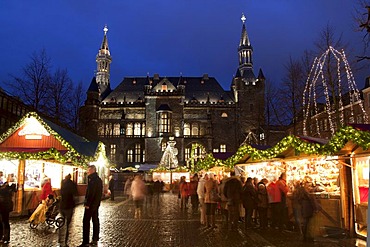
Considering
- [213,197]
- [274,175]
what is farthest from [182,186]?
[213,197]

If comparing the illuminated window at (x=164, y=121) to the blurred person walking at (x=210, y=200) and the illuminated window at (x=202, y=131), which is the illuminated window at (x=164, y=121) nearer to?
the illuminated window at (x=202, y=131)

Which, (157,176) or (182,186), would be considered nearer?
(182,186)

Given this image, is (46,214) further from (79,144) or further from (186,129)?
(186,129)

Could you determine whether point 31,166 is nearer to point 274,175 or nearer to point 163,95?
point 274,175

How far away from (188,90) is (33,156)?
51.4 metres

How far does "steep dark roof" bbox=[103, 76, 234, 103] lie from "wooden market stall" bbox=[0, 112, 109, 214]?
4605cm

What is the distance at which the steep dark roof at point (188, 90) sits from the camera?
206ft

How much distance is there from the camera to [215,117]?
60.1m

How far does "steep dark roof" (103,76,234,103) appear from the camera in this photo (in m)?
62.7

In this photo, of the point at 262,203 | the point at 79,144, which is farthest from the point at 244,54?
the point at 262,203

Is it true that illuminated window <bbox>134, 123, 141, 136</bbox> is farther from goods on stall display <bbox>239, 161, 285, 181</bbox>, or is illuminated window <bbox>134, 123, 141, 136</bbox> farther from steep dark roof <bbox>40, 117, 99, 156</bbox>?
goods on stall display <bbox>239, 161, 285, 181</bbox>

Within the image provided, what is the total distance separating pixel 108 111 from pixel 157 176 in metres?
25.7

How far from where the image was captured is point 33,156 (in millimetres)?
14039

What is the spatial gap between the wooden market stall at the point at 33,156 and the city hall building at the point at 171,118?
128 ft
